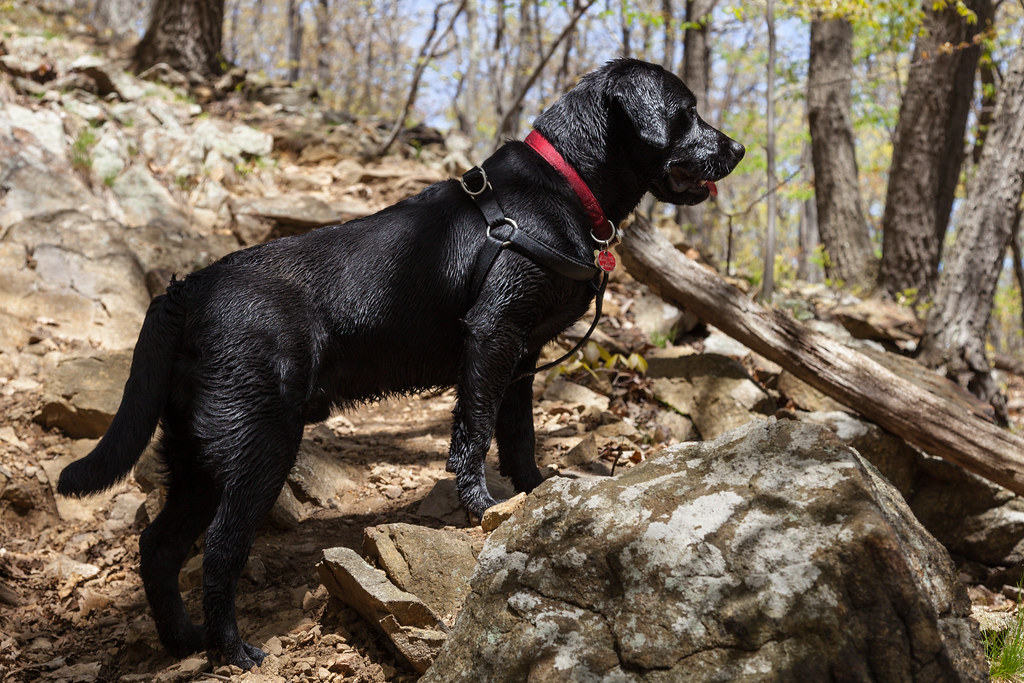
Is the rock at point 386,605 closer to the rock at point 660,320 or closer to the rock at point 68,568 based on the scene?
the rock at point 68,568

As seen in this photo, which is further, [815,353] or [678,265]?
[678,265]

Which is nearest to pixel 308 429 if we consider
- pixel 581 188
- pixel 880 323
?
pixel 581 188

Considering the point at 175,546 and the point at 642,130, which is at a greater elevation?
the point at 642,130

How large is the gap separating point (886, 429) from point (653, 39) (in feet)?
53.7

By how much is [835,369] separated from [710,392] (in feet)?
2.92

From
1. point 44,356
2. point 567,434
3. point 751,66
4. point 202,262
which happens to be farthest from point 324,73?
point 567,434

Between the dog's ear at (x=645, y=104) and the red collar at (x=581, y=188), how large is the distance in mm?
360

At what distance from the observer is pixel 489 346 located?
331 cm

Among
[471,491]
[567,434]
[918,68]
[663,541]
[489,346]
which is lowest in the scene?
[567,434]

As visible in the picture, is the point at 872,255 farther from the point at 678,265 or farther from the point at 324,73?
the point at 324,73

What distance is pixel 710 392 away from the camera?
5609 millimetres

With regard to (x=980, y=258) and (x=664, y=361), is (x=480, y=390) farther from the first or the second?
(x=980, y=258)

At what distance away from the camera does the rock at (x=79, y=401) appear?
16.0 ft

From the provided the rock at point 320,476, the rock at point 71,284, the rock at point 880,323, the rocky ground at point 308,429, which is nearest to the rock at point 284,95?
the rocky ground at point 308,429
